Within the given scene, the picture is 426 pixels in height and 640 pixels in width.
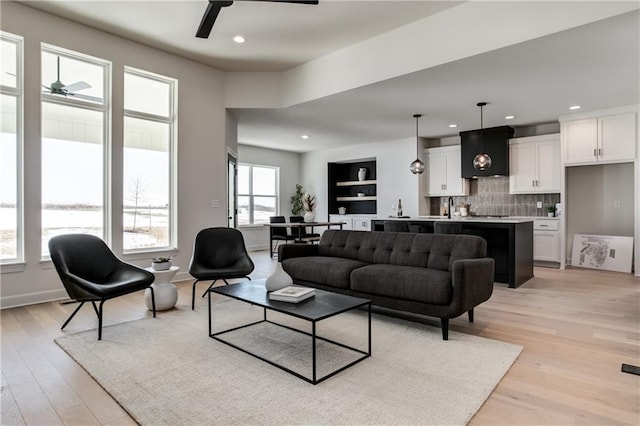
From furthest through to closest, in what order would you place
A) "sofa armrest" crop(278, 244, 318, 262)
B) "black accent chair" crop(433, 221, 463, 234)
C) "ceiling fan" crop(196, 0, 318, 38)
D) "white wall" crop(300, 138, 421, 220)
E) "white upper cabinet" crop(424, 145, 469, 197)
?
"white wall" crop(300, 138, 421, 220), "white upper cabinet" crop(424, 145, 469, 197), "black accent chair" crop(433, 221, 463, 234), "sofa armrest" crop(278, 244, 318, 262), "ceiling fan" crop(196, 0, 318, 38)

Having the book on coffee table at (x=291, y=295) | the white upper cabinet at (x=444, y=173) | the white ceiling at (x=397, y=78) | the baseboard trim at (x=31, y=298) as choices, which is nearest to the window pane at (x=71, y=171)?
the baseboard trim at (x=31, y=298)

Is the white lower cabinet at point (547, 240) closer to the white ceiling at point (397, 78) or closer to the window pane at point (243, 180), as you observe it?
the white ceiling at point (397, 78)

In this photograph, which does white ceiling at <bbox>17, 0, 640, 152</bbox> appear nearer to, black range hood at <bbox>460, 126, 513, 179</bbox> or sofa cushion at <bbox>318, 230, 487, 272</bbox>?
black range hood at <bbox>460, 126, 513, 179</bbox>

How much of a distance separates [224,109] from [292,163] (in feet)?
15.6

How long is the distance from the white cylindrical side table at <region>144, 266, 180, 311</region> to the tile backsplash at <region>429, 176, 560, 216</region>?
251 inches

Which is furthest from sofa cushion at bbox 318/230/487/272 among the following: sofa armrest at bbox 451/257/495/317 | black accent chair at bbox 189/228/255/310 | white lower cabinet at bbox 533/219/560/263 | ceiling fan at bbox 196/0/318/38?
white lower cabinet at bbox 533/219/560/263

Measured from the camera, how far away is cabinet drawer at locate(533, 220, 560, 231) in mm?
6562

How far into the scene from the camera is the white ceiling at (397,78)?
386 cm

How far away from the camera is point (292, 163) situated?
34.8ft

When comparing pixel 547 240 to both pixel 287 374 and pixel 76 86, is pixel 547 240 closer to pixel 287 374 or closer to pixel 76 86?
pixel 287 374

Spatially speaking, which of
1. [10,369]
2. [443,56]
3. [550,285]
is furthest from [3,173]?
[550,285]

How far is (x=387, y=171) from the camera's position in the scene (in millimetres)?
8852

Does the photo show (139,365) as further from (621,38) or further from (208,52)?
(621,38)

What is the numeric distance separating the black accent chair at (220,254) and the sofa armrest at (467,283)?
2.19m
